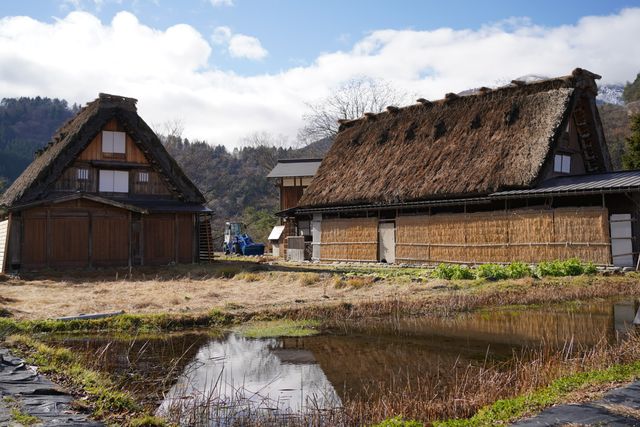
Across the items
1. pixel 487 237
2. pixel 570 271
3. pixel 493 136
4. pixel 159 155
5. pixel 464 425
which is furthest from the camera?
pixel 159 155

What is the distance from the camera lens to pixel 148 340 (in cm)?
903

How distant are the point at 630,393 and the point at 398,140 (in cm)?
2308

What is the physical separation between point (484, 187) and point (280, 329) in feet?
43.3

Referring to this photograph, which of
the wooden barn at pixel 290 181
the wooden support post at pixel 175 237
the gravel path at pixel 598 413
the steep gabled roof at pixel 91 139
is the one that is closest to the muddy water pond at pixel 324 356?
the gravel path at pixel 598 413

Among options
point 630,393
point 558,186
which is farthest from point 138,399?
point 558,186

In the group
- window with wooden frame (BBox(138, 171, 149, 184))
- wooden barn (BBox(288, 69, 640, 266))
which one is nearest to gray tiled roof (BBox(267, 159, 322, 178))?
wooden barn (BBox(288, 69, 640, 266))

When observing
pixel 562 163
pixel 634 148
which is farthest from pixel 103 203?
pixel 634 148

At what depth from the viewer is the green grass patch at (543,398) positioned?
181 inches

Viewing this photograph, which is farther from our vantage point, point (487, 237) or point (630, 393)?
point (487, 237)

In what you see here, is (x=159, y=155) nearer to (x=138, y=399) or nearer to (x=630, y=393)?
(x=138, y=399)

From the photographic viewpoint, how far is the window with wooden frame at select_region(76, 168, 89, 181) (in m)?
24.1

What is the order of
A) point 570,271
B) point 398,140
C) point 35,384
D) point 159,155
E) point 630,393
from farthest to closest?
point 398,140 < point 159,155 < point 570,271 < point 35,384 < point 630,393

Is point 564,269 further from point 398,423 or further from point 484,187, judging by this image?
point 398,423

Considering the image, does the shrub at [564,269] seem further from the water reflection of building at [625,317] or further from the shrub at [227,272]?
the shrub at [227,272]
